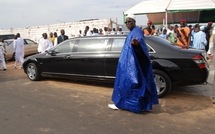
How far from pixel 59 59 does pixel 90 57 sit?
3.88ft

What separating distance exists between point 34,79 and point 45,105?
A: 122 inches

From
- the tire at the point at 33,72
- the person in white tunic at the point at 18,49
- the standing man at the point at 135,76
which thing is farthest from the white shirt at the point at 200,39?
the person in white tunic at the point at 18,49

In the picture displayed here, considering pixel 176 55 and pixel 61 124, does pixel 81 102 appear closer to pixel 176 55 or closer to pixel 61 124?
pixel 61 124

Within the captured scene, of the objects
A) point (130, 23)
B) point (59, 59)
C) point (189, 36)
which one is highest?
point (130, 23)

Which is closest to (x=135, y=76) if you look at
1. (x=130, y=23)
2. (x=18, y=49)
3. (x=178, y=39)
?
(x=130, y=23)

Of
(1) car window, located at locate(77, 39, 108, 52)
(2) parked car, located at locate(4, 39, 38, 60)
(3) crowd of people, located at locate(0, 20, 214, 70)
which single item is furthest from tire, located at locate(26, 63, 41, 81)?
(2) parked car, located at locate(4, 39, 38, 60)

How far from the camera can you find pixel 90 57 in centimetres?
782

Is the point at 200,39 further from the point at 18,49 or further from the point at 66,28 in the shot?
the point at 66,28

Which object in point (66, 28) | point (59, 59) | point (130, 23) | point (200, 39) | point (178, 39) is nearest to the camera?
point (130, 23)

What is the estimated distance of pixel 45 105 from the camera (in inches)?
250

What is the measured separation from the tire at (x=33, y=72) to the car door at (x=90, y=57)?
1545 mm

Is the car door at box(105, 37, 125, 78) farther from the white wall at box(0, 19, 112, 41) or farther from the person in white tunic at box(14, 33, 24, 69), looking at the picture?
the white wall at box(0, 19, 112, 41)

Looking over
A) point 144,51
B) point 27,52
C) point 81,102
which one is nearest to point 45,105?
point 81,102

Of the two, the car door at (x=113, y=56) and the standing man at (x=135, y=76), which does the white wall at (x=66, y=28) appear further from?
the standing man at (x=135, y=76)
